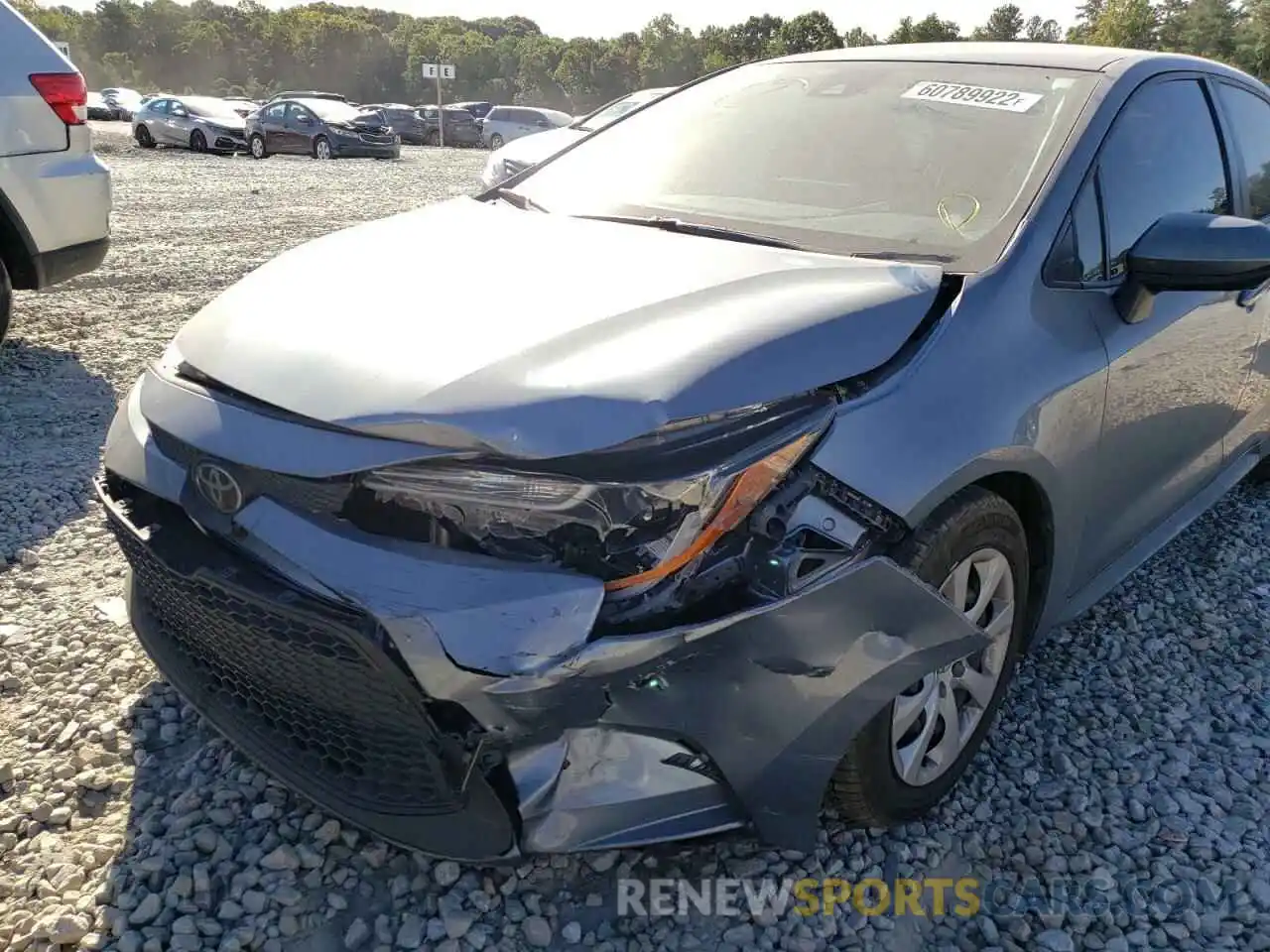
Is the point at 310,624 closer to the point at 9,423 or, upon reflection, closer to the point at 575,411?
the point at 575,411

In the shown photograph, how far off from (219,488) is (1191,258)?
2.17m

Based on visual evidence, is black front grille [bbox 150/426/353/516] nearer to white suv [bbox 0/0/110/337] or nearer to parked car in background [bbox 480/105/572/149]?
white suv [bbox 0/0/110/337]

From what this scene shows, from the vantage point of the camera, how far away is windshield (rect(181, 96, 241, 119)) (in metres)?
22.4

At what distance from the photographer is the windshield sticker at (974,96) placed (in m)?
2.61

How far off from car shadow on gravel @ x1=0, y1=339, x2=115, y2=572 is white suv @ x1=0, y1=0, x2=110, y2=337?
360mm

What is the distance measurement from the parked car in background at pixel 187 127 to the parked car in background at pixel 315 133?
0.53 m

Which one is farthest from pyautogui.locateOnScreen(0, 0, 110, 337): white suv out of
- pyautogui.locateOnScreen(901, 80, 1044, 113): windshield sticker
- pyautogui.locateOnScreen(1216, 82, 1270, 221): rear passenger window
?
Result: pyautogui.locateOnScreen(1216, 82, 1270, 221): rear passenger window

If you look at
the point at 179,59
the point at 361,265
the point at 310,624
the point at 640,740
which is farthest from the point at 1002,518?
the point at 179,59

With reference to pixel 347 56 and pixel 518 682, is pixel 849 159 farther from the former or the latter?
pixel 347 56

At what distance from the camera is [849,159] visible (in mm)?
2674

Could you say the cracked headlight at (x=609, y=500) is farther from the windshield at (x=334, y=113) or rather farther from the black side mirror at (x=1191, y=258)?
the windshield at (x=334, y=113)

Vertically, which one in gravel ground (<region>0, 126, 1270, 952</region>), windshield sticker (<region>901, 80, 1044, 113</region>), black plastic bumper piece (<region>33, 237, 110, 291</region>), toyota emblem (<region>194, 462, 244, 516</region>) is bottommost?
gravel ground (<region>0, 126, 1270, 952</region>)

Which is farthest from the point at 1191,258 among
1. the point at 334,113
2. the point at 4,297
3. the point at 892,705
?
the point at 334,113

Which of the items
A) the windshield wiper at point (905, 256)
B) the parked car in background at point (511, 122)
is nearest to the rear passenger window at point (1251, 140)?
the windshield wiper at point (905, 256)
